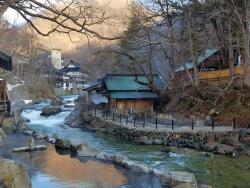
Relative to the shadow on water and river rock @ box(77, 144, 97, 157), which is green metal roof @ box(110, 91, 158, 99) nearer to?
river rock @ box(77, 144, 97, 157)

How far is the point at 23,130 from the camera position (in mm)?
33938

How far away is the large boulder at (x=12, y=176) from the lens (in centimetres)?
1029

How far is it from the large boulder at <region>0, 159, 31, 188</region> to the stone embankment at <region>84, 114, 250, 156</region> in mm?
13223

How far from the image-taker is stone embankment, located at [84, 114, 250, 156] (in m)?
22.3

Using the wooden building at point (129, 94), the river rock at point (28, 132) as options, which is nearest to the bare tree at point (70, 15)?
the river rock at point (28, 132)

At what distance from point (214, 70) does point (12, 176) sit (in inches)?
1261

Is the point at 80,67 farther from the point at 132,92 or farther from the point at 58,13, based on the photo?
the point at 58,13

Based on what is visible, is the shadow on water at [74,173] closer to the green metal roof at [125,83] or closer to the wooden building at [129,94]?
the wooden building at [129,94]

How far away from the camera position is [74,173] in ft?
55.0

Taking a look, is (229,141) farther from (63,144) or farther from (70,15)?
(70,15)

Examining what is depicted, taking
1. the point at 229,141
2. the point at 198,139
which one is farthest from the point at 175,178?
the point at 198,139

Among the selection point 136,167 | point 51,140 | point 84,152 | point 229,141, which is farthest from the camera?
point 51,140

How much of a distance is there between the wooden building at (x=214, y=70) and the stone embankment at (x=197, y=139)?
9247mm

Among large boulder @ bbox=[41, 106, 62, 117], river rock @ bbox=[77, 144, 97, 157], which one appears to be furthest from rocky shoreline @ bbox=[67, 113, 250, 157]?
large boulder @ bbox=[41, 106, 62, 117]
